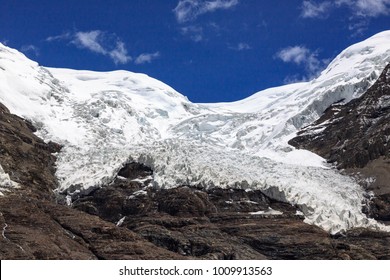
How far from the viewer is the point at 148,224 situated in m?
73.1

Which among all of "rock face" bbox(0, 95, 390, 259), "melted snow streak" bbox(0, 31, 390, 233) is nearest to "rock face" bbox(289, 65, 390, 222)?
"melted snow streak" bbox(0, 31, 390, 233)

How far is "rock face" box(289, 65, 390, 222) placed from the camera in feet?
292

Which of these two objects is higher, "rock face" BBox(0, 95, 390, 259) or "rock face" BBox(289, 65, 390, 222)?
"rock face" BBox(289, 65, 390, 222)

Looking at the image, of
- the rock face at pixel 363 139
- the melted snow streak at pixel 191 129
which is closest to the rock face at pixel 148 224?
the melted snow streak at pixel 191 129

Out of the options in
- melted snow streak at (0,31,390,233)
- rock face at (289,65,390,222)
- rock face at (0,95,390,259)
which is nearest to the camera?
rock face at (0,95,390,259)

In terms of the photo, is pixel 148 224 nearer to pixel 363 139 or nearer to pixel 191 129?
pixel 363 139

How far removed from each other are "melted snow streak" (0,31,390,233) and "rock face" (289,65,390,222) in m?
2.10

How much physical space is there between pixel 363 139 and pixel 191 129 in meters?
40.5

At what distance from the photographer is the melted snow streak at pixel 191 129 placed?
83188 mm

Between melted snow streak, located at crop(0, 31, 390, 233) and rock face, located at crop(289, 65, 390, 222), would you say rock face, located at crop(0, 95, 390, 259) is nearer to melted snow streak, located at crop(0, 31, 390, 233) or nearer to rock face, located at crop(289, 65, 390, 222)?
melted snow streak, located at crop(0, 31, 390, 233)

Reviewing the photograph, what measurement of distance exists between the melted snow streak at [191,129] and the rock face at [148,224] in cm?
198

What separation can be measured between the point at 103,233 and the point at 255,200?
20.4 metres

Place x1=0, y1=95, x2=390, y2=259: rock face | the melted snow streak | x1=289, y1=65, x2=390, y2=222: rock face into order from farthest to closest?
x1=289, y1=65, x2=390, y2=222: rock face
the melted snow streak
x1=0, y1=95, x2=390, y2=259: rock face

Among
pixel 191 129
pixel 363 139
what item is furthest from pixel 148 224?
pixel 191 129
